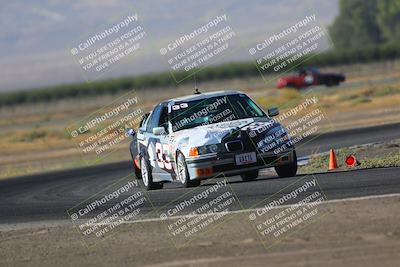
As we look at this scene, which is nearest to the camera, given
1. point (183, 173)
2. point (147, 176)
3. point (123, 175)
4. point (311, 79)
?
point (183, 173)

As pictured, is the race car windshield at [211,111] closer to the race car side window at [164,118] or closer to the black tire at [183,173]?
the race car side window at [164,118]

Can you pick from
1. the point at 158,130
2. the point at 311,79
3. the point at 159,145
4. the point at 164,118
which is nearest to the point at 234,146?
the point at 158,130

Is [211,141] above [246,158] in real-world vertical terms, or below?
above

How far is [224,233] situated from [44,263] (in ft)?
6.49

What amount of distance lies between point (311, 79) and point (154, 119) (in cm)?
4847

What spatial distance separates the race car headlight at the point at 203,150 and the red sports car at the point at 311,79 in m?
48.8

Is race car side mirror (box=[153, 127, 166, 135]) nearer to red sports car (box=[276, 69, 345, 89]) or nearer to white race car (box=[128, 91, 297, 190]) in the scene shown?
white race car (box=[128, 91, 297, 190])

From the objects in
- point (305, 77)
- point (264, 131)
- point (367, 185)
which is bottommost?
point (305, 77)

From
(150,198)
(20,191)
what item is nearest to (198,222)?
(150,198)

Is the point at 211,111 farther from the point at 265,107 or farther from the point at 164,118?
the point at 265,107

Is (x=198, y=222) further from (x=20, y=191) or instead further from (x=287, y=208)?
(x=20, y=191)

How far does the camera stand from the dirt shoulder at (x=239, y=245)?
9.25m

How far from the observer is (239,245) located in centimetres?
1023

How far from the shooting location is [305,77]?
6488 cm
